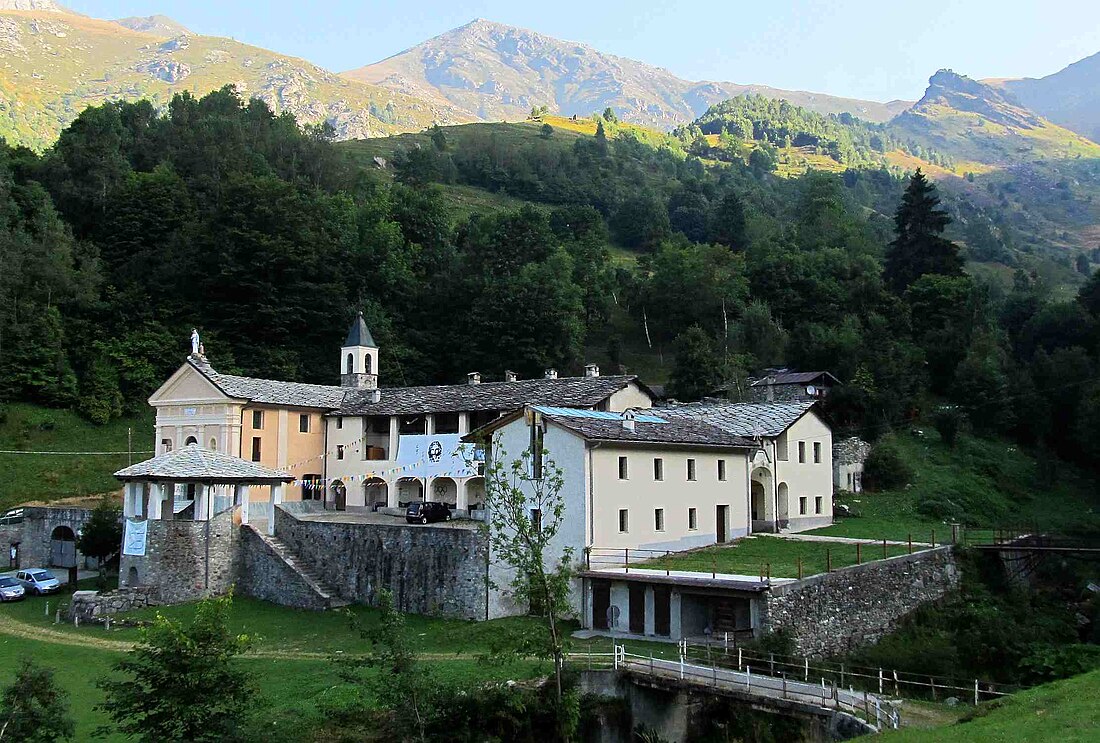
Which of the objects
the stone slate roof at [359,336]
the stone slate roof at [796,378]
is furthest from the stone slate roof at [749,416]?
the stone slate roof at [359,336]

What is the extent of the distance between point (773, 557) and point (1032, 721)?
17.2 meters

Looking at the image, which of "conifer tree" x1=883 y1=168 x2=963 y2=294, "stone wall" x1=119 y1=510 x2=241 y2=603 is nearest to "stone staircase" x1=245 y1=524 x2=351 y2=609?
"stone wall" x1=119 y1=510 x2=241 y2=603

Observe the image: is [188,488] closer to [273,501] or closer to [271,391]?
[273,501]

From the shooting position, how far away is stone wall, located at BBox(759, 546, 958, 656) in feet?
90.0

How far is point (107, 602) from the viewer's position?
36.2 meters

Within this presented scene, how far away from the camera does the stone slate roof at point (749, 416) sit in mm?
43375

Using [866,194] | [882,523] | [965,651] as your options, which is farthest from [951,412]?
[866,194]

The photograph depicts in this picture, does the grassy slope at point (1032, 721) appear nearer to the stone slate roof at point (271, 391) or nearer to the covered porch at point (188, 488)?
the covered porch at point (188, 488)

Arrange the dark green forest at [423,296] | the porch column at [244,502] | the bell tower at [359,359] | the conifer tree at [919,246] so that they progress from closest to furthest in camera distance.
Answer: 1. the porch column at [244,502]
2. the bell tower at [359,359]
3. the dark green forest at [423,296]
4. the conifer tree at [919,246]

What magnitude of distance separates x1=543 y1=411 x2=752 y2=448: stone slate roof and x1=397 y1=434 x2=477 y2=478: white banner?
936 cm

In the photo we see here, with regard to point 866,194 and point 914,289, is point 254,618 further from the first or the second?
point 866,194

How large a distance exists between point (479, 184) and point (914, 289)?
75.7 metres

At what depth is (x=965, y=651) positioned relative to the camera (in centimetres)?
2961

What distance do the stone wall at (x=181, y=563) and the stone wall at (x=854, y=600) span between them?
22.5 m
